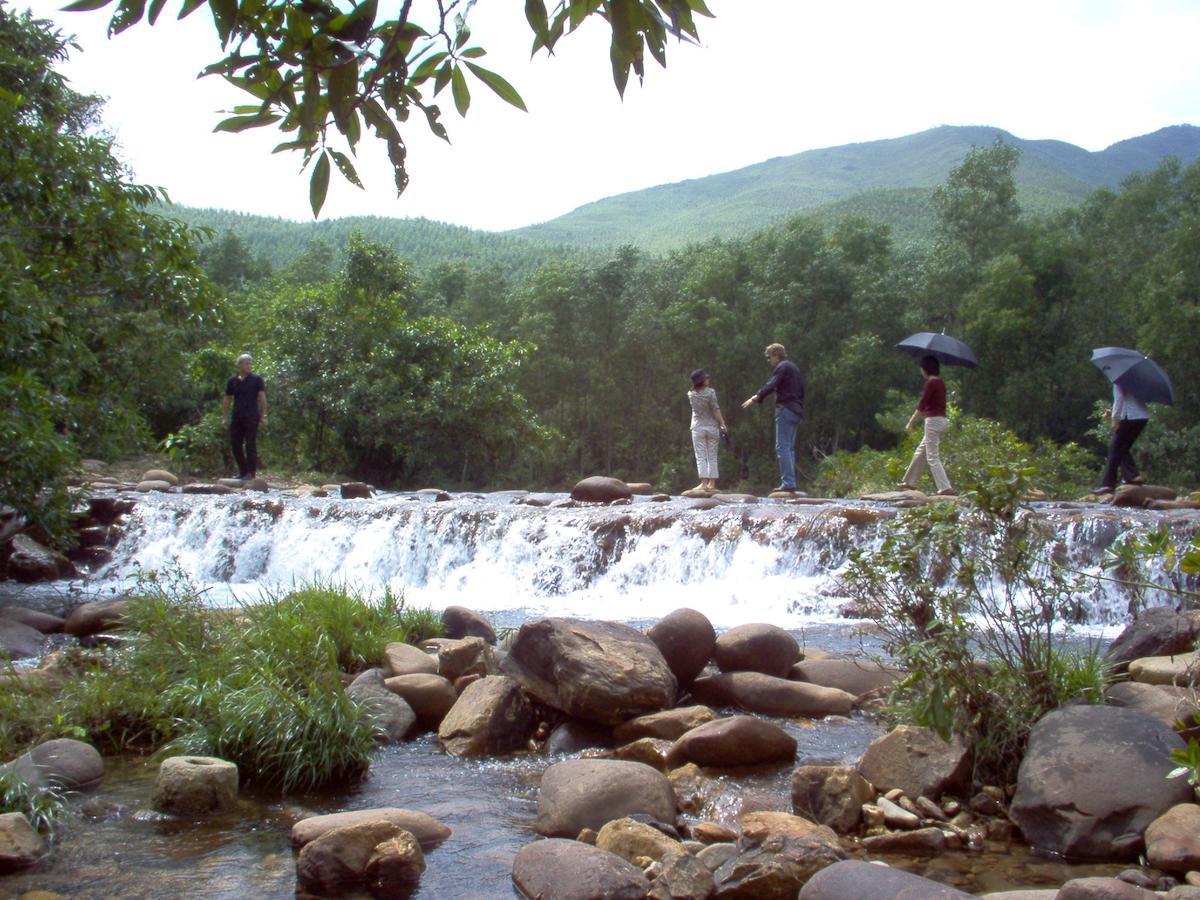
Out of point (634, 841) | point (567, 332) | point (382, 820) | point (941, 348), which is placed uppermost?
point (567, 332)

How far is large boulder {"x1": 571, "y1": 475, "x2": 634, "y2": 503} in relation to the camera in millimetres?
13180

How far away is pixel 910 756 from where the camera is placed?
178 inches

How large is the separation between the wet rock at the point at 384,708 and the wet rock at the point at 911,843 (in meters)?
2.50

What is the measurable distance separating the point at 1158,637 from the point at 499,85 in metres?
4.83

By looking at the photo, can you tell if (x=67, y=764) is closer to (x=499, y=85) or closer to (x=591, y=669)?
(x=591, y=669)

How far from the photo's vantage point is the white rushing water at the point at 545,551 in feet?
31.9

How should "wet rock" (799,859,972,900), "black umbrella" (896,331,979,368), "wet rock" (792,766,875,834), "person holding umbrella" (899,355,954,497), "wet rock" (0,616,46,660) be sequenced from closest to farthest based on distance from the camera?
"wet rock" (799,859,972,900)
"wet rock" (792,766,875,834)
"wet rock" (0,616,46,660)
"person holding umbrella" (899,355,954,497)
"black umbrella" (896,331,979,368)

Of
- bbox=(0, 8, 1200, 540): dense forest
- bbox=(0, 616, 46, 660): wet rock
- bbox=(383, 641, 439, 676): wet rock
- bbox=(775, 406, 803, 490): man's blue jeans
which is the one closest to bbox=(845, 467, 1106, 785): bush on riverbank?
bbox=(383, 641, 439, 676): wet rock

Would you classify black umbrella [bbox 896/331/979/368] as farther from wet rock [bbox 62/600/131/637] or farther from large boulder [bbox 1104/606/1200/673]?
wet rock [bbox 62/600/131/637]

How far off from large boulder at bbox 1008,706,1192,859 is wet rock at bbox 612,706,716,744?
1647 mm

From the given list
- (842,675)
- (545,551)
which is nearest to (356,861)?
(842,675)

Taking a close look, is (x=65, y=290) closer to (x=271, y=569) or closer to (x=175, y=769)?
(x=271, y=569)

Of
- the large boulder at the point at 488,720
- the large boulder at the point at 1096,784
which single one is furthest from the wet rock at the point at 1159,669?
the large boulder at the point at 488,720

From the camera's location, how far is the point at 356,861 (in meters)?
3.85
